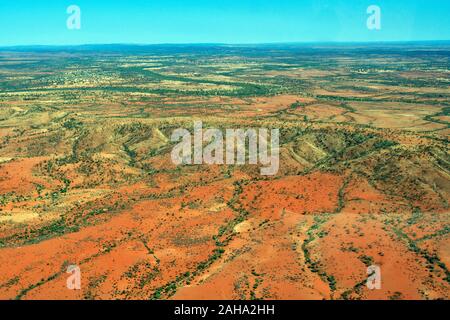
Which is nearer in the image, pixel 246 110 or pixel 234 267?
pixel 234 267

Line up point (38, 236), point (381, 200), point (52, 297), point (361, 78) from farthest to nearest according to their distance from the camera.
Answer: point (361, 78), point (381, 200), point (38, 236), point (52, 297)

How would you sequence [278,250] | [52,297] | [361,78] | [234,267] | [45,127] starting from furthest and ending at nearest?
[361,78], [45,127], [278,250], [234,267], [52,297]

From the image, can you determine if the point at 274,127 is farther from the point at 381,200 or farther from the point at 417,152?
the point at 381,200

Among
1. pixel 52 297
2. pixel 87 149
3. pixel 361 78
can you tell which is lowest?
pixel 52 297

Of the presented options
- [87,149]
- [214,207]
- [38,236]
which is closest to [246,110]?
[87,149]

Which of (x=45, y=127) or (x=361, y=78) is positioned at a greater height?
(x=361, y=78)

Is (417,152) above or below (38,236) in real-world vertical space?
above
